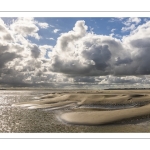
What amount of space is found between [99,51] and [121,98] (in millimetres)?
3537

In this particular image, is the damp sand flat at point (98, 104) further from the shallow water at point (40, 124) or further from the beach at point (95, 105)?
the shallow water at point (40, 124)

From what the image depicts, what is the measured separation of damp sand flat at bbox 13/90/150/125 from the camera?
9734 millimetres

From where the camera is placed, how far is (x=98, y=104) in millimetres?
12914

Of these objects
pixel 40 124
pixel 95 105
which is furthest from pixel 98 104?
pixel 40 124

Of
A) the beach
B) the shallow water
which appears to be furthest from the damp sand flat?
the shallow water

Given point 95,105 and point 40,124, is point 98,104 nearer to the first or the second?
point 95,105

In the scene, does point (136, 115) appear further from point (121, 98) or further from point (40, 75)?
point (40, 75)

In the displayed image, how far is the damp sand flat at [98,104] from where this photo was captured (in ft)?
31.9

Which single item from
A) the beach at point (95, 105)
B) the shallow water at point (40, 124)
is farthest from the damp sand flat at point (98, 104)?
the shallow water at point (40, 124)

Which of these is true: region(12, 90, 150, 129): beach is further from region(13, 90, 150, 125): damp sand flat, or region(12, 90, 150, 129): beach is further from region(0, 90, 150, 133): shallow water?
A: region(0, 90, 150, 133): shallow water
